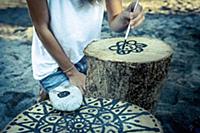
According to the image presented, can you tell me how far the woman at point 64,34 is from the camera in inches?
78.5

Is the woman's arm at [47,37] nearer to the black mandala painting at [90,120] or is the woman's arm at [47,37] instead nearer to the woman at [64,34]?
the woman at [64,34]

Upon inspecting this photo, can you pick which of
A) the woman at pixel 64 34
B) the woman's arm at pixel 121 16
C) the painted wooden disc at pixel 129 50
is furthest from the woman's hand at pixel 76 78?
the woman's arm at pixel 121 16

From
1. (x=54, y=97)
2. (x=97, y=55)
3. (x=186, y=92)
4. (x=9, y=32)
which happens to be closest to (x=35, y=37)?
(x=97, y=55)

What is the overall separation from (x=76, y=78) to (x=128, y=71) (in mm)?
280

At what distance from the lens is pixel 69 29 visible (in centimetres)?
207

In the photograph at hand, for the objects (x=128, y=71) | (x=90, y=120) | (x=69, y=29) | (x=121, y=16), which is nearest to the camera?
(x=90, y=120)

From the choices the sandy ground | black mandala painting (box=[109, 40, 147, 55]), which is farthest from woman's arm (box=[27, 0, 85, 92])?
the sandy ground

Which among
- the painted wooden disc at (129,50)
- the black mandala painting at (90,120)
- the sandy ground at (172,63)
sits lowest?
the sandy ground at (172,63)

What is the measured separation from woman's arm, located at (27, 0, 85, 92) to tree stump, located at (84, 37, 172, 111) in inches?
3.1

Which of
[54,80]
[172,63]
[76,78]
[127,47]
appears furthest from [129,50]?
[172,63]

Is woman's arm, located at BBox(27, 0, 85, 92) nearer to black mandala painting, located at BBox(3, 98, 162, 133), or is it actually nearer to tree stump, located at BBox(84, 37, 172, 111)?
tree stump, located at BBox(84, 37, 172, 111)

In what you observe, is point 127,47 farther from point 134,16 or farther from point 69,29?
point 69,29

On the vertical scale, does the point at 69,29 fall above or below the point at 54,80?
above

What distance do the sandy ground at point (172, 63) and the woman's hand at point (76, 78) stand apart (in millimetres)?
840
